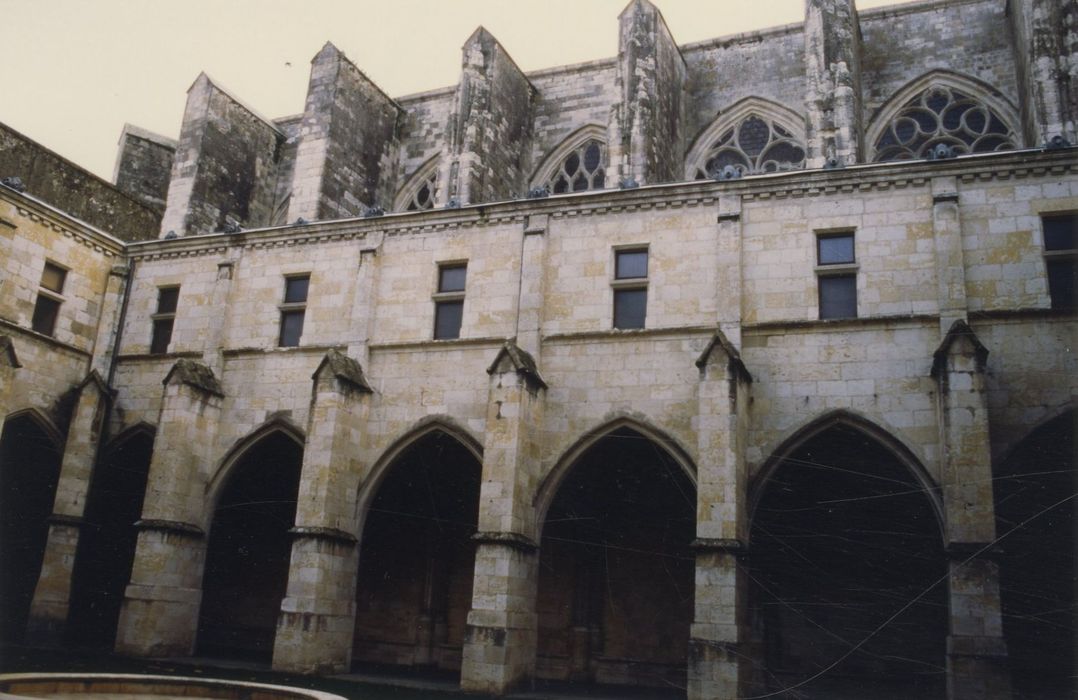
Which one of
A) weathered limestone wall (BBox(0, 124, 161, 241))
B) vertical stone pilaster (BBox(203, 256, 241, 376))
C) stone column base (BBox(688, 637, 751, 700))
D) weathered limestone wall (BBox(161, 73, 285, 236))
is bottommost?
stone column base (BBox(688, 637, 751, 700))

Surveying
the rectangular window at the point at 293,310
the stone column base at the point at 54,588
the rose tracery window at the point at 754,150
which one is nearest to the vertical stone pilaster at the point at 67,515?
the stone column base at the point at 54,588

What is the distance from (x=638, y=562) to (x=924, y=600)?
4794 millimetres

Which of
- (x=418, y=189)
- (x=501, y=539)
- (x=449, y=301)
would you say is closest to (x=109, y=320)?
(x=449, y=301)

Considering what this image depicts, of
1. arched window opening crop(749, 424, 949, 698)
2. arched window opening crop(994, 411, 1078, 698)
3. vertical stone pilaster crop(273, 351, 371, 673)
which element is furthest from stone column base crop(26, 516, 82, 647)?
arched window opening crop(994, 411, 1078, 698)

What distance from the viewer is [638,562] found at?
17.6 m

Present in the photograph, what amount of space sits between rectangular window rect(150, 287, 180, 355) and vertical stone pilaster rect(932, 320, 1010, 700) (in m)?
14.3

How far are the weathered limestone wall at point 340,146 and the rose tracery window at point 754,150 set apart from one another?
786 cm

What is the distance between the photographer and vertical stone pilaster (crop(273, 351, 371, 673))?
1502cm

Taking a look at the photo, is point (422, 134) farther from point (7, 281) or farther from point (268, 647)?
point (268, 647)

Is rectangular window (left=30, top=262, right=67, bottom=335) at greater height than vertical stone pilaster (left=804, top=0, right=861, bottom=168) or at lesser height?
lesser

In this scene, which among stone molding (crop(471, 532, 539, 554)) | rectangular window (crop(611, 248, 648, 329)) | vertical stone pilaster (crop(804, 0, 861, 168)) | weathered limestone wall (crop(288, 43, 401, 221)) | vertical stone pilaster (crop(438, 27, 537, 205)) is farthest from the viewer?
weathered limestone wall (crop(288, 43, 401, 221))

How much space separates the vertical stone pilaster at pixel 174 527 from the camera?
16.3 metres

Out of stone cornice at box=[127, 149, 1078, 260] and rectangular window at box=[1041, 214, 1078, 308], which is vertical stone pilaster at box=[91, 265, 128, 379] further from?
rectangular window at box=[1041, 214, 1078, 308]

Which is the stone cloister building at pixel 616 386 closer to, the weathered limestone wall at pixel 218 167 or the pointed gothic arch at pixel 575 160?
the weathered limestone wall at pixel 218 167
